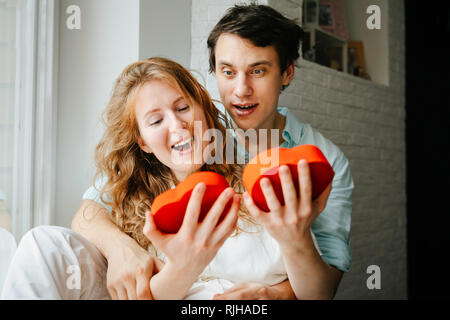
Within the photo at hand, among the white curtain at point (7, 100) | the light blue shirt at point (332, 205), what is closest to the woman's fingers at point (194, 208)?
the light blue shirt at point (332, 205)

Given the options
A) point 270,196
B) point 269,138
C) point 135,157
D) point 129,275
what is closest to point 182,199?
point 270,196

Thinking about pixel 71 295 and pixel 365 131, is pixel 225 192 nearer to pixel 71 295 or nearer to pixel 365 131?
pixel 71 295

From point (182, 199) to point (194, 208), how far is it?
2cm

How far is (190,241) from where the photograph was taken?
1.83 feet

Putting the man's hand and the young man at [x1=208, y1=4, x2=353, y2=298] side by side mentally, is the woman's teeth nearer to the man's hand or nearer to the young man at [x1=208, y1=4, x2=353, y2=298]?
the young man at [x1=208, y1=4, x2=353, y2=298]

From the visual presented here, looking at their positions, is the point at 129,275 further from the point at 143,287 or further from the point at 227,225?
the point at 227,225

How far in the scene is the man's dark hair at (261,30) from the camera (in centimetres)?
80

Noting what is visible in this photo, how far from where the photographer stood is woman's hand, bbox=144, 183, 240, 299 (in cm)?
53

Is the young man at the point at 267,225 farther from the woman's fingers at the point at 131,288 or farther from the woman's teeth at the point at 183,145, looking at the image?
the woman's teeth at the point at 183,145

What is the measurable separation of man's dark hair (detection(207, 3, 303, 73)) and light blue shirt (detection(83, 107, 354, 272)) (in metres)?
0.18

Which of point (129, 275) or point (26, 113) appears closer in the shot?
point (129, 275)

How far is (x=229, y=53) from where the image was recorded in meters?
0.80

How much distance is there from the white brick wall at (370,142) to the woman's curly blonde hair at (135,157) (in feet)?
1.72
